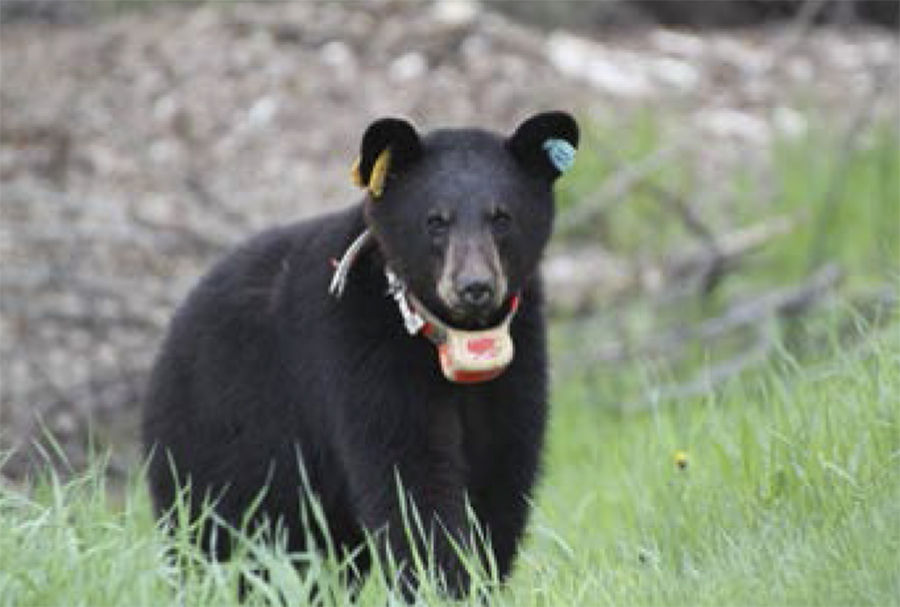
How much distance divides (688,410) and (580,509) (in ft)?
4.43

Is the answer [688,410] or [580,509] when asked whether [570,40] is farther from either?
[580,509]

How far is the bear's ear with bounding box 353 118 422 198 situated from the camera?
4.97 meters

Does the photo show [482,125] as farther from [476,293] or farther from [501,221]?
[476,293]

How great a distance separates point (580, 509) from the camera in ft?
18.0

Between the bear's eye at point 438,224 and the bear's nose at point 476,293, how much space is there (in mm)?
247

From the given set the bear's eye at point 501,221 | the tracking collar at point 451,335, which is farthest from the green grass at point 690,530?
the bear's eye at point 501,221

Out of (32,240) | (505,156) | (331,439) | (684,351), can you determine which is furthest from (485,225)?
(32,240)

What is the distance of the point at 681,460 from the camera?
5074mm

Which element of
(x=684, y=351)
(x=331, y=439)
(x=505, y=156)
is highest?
(x=505, y=156)

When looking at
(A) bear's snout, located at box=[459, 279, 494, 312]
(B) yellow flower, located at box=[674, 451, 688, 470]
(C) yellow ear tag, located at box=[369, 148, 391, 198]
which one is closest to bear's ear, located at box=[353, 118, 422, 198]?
(C) yellow ear tag, located at box=[369, 148, 391, 198]

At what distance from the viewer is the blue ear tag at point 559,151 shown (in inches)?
201

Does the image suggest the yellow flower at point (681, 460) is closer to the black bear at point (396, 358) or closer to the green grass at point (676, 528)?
the green grass at point (676, 528)

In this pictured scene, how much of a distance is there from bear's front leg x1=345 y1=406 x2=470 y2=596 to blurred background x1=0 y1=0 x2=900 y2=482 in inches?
107

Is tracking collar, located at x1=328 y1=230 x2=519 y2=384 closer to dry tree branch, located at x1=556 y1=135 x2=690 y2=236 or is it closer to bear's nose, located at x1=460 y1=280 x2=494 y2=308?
bear's nose, located at x1=460 y1=280 x2=494 y2=308
